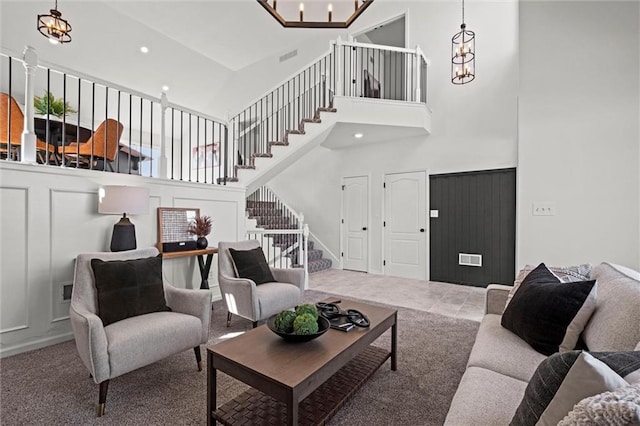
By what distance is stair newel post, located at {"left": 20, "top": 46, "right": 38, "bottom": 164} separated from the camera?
8.71ft

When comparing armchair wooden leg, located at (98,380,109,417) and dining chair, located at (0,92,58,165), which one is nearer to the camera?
armchair wooden leg, located at (98,380,109,417)

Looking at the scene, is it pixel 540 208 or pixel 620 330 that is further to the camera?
pixel 540 208

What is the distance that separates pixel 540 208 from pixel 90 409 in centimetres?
416

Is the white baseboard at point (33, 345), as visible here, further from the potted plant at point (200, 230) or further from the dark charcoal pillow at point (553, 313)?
the dark charcoal pillow at point (553, 313)

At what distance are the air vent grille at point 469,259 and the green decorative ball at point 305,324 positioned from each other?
4.27 m

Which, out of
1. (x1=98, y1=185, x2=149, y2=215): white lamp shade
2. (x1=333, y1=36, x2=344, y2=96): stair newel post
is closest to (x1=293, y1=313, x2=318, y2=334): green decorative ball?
(x1=98, y1=185, x2=149, y2=215): white lamp shade

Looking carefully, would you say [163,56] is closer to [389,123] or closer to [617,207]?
[389,123]

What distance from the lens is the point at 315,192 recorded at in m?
7.03

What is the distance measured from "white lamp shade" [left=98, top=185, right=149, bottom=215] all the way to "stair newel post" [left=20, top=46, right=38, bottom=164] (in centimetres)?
63

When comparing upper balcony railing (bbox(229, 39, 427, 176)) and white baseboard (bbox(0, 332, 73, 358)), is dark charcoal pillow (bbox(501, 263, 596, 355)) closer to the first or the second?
white baseboard (bbox(0, 332, 73, 358))

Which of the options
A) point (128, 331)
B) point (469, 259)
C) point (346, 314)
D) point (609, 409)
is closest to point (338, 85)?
point (469, 259)

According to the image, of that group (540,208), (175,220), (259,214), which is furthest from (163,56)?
(540,208)

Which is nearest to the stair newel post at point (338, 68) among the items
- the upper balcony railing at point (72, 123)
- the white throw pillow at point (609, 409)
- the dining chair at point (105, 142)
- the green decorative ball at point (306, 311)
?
the upper balcony railing at point (72, 123)

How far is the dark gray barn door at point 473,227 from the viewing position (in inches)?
186
